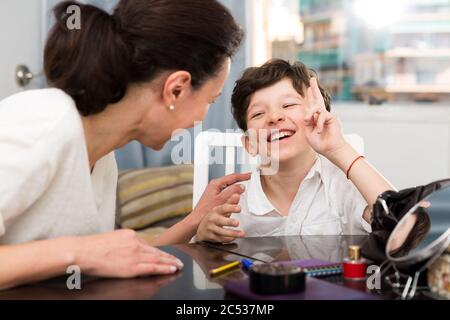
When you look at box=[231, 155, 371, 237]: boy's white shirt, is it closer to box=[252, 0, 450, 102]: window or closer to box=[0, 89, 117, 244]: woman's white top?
box=[0, 89, 117, 244]: woman's white top

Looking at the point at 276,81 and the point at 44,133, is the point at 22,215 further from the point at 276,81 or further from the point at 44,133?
the point at 276,81

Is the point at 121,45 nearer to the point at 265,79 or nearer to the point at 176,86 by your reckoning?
the point at 176,86

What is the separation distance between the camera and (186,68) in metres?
1.11

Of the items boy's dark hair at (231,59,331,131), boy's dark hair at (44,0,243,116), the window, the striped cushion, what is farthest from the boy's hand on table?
the window

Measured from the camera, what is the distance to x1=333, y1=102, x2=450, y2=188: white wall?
9.33 ft

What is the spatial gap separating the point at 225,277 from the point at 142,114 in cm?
35

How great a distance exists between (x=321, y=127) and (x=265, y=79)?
31 centimetres

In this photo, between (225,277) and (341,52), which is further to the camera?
(341,52)

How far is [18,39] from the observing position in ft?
9.68

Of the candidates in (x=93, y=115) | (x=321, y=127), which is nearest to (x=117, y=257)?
(x=93, y=115)

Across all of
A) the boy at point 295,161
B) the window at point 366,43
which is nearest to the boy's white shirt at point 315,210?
the boy at point 295,161

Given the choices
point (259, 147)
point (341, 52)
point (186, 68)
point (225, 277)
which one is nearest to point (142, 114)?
point (186, 68)
